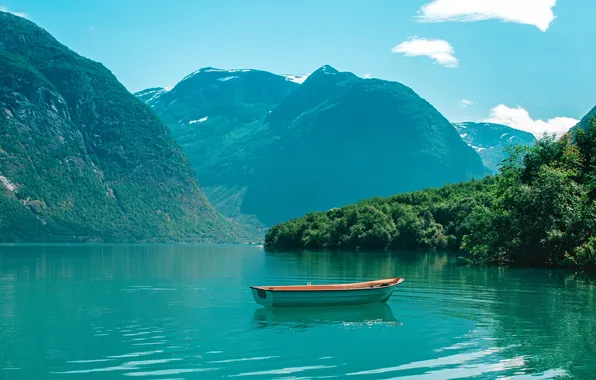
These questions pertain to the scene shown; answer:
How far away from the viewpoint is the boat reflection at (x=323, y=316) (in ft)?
134

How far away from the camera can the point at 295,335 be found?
3675 cm

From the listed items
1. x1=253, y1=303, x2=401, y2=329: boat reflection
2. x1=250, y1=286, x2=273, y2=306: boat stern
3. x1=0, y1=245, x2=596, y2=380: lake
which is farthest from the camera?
x1=250, y1=286, x2=273, y2=306: boat stern

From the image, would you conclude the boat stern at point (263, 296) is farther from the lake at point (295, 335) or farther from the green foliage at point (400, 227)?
the green foliage at point (400, 227)

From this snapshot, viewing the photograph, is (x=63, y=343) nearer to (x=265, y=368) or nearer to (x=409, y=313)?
(x=265, y=368)

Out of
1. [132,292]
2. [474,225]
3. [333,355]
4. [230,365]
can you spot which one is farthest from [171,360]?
[474,225]

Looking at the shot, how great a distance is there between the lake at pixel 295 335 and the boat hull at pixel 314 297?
2.21ft

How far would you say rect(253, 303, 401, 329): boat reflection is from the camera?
4091 centimetres

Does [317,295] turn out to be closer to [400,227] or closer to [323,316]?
[323,316]

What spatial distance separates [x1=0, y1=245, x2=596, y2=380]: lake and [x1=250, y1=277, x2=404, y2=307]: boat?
696mm

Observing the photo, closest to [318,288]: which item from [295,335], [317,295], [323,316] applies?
[317,295]

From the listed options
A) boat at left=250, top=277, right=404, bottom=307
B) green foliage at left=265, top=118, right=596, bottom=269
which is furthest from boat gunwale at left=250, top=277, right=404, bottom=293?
green foliage at left=265, top=118, right=596, bottom=269

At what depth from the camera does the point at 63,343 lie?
3403 centimetres

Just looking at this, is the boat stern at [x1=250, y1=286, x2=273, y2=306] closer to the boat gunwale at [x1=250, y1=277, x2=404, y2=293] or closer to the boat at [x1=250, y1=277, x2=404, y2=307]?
the boat at [x1=250, y1=277, x2=404, y2=307]

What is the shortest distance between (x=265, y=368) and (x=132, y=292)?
3428 cm
